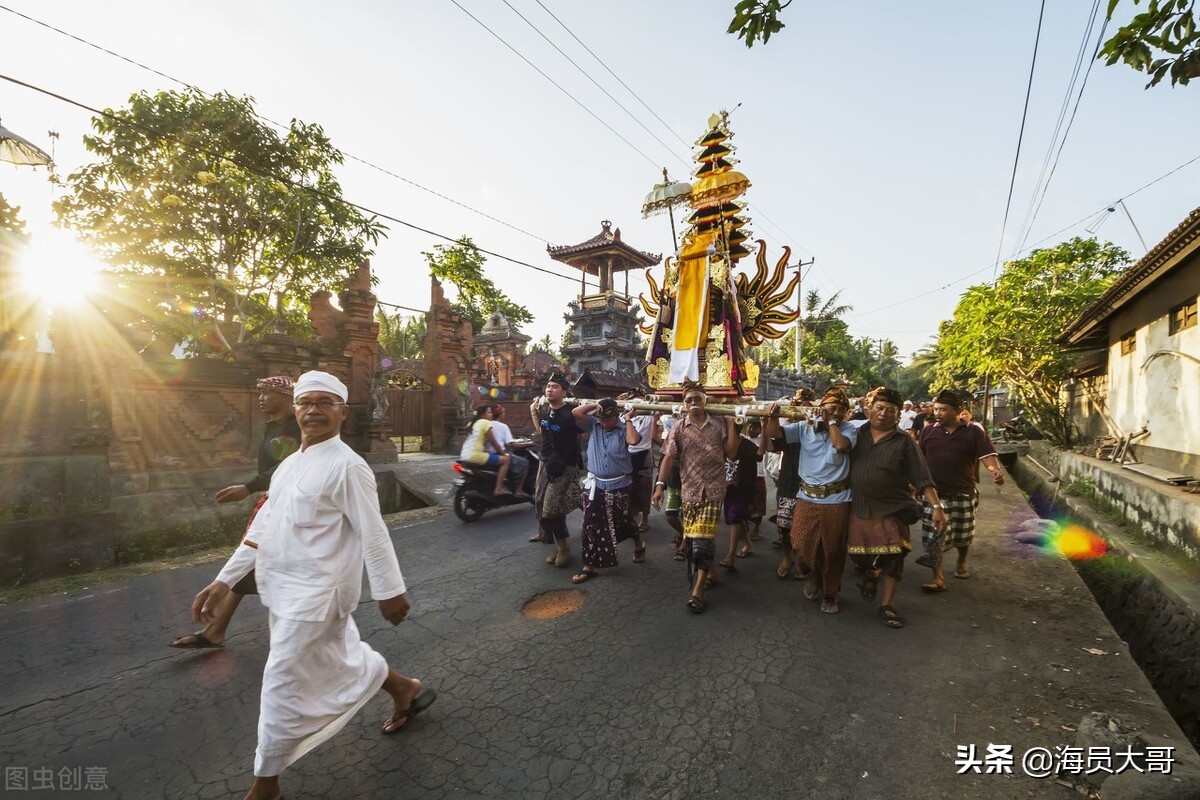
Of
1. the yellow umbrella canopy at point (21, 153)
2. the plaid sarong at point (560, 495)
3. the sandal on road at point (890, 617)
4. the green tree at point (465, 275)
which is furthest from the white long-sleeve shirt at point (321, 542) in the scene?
the green tree at point (465, 275)

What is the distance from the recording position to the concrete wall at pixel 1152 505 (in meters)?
5.02

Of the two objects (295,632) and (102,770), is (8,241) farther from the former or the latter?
(295,632)

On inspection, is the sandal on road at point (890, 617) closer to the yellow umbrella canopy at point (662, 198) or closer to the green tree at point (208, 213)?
the yellow umbrella canopy at point (662, 198)

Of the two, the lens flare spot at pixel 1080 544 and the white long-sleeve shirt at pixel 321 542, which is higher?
the white long-sleeve shirt at pixel 321 542

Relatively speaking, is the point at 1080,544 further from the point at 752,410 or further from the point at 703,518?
the point at 703,518

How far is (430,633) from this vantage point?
3.82m

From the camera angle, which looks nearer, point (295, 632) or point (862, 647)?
point (295, 632)

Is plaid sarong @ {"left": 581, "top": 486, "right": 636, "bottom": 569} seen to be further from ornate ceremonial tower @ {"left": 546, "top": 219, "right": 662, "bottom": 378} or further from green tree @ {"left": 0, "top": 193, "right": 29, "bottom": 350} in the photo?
ornate ceremonial tower @ {"left": 546, "top": 219, "right": 662, "bottom": 378}

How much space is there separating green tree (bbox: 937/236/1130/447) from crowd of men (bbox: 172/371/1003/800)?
35.4 feet

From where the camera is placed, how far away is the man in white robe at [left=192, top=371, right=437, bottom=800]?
2.15 m

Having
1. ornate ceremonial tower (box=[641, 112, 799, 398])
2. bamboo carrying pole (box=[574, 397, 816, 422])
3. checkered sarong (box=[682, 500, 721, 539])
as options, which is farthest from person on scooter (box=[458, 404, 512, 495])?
checkered sarong (box=[682, 500, 721, 539])

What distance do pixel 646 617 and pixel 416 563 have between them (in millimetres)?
2918

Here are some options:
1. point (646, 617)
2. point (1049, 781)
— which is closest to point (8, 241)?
point (646, 617)

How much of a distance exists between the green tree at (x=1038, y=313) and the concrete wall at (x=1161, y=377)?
260cm
